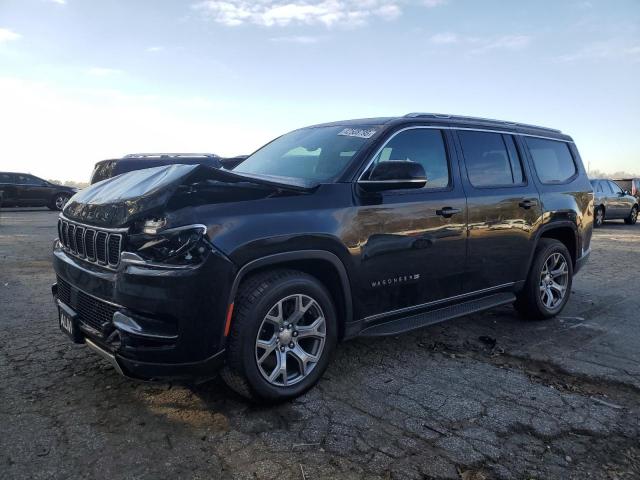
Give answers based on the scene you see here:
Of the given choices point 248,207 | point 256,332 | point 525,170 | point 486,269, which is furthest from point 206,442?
point 525,170

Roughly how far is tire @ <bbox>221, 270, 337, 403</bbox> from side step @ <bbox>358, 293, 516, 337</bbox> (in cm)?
43

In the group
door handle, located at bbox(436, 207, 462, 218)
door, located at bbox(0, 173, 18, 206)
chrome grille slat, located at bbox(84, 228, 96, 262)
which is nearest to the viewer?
chrome grille slat, located at bbox(84, 228, 96, 262)

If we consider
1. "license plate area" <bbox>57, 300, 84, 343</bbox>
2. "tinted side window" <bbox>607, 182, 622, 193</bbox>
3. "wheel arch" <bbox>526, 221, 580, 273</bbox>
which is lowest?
"license plate area" <bbox>57, 300, 84, 343</bbox>

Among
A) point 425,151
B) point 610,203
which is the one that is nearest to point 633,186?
point 610,203

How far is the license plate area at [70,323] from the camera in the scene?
3236 mm

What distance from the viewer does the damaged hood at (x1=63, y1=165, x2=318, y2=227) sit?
117 inches

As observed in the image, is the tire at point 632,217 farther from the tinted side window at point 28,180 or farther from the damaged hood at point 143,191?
the tinted side window at point 28,180

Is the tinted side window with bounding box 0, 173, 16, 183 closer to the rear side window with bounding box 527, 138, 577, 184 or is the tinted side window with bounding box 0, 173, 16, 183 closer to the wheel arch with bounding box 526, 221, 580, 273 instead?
the rear side window with bounding box 527, 138, 577, 184

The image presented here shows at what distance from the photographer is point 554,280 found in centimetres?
552

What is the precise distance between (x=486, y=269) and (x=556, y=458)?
2091 millimetres

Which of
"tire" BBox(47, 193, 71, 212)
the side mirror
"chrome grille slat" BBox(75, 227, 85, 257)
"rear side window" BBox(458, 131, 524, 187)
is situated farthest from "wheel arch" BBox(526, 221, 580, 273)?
"tire" BBox(47, 193, 71, 212)

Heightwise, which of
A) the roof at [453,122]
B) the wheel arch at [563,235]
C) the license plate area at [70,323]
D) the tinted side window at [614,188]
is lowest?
the license plate area at [70,323]

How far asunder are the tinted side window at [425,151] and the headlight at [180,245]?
173 cm

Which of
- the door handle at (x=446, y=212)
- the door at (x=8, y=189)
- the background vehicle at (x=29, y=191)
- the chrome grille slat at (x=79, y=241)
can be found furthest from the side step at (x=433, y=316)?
the door at (x=8, y=189)
